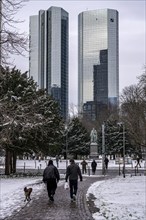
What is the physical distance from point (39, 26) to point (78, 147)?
62.8 m

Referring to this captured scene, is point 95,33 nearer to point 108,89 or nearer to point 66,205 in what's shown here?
point 108,89

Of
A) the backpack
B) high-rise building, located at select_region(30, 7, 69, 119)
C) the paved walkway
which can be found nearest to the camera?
the paved walkway

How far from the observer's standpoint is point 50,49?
48.2 meters

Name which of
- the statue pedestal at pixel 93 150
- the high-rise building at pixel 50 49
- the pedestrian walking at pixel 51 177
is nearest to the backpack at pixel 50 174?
the pedestrian walking at pixel 51 177

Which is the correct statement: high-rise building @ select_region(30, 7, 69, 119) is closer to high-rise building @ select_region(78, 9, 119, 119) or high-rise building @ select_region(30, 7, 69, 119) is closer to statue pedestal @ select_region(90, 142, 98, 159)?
statue pedestal @ select_region(90, 142, 98, 159)

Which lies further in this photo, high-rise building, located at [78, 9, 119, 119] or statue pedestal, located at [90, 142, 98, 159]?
high-rise building, located at [78, 9, 119, 119]

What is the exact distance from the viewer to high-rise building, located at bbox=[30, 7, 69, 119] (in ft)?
83.6

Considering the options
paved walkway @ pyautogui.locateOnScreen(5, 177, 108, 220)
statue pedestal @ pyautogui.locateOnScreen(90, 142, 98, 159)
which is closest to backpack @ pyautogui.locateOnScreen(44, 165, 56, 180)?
paved walkway @ pyautogui.locateOnScreen(5, 177, 108, 220)

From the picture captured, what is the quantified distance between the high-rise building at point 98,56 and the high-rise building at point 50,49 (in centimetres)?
3047

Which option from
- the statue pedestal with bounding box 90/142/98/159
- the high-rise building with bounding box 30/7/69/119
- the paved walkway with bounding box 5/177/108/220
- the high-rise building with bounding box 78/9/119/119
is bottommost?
the paved walkway with bounding box 5/177/108/220

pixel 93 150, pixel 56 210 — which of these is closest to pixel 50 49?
pixel 93 150

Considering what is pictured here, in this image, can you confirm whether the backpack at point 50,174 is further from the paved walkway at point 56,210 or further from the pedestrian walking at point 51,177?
the paved walkway at point 56,210

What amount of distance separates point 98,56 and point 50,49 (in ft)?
405

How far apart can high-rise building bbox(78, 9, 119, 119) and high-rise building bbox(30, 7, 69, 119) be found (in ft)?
100.0
